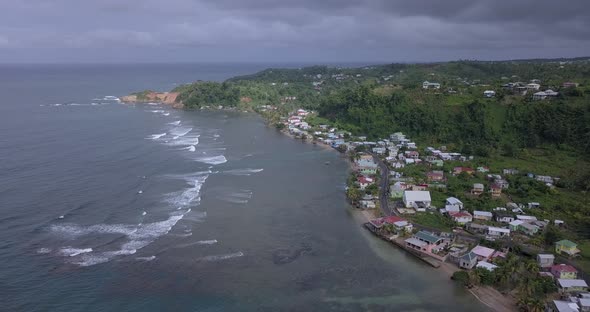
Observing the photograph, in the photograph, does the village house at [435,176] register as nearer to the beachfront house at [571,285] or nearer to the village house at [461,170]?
the village house at [461,170]

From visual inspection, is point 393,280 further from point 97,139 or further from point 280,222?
point 97,139

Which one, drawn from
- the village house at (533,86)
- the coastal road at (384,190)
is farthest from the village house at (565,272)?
the village house at (533,86)

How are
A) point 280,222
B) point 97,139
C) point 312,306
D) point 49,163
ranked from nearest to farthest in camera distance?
1. point 312,306
2. point 280,222
3. point 49,163
4. point 97,139

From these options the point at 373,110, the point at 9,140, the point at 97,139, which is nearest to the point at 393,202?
the point at 373,110

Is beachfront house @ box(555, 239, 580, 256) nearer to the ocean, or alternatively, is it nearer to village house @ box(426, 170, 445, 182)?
the ocean

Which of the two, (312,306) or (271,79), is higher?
(271,79)

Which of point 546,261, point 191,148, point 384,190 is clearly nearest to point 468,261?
point 546,261

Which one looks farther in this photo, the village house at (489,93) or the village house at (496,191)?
the village house at (489,93)
